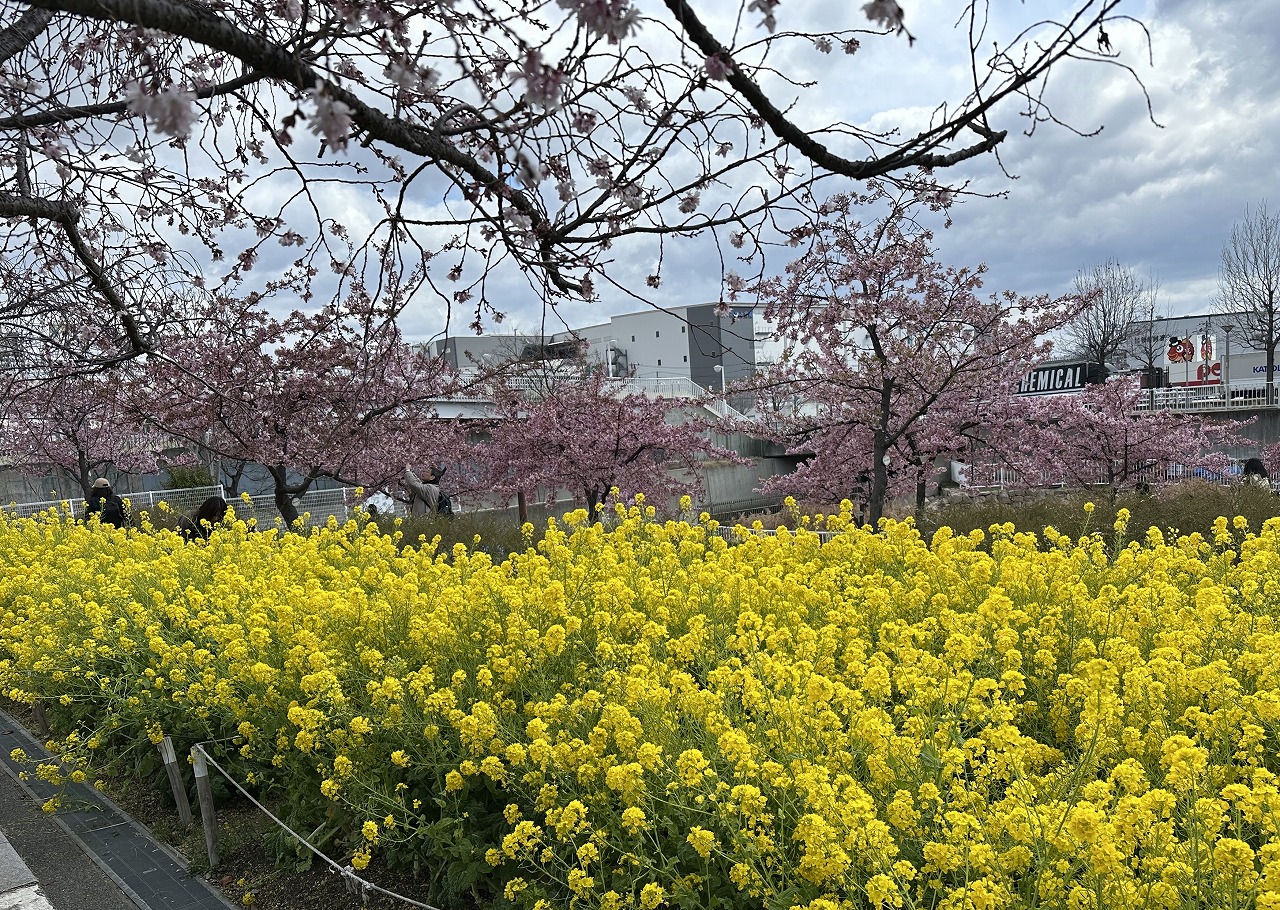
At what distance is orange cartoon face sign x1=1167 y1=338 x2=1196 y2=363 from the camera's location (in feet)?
141

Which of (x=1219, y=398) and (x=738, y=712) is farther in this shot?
(x=1219, y=398)

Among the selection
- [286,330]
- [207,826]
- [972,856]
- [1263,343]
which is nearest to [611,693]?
[972,856]

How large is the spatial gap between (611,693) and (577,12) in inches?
102

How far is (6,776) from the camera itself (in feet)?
18.8

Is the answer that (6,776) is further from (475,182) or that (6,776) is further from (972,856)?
(972,856)

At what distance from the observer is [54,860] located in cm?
448

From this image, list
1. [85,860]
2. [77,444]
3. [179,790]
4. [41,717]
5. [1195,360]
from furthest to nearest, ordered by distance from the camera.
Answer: [1195,360]
[77,444]
[41,717]
[179,790]
[85,860]

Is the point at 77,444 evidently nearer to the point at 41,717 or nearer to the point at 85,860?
the point at 41,717

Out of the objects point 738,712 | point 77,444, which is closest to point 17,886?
point 738,712

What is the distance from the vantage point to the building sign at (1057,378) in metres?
32.4

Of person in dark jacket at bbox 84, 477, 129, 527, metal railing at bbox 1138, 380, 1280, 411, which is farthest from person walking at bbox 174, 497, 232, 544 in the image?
metal railing at bbox 1138, 380, 1280, 411

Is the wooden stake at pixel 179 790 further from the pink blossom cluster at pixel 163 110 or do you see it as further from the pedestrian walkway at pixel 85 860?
the pink blossom cluster at pixel 163 110

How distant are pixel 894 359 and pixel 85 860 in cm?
1022

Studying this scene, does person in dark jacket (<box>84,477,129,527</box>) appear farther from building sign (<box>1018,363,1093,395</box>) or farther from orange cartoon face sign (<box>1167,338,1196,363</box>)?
orange cartoon face sign (<box>1167,338,1196,363</box>)
